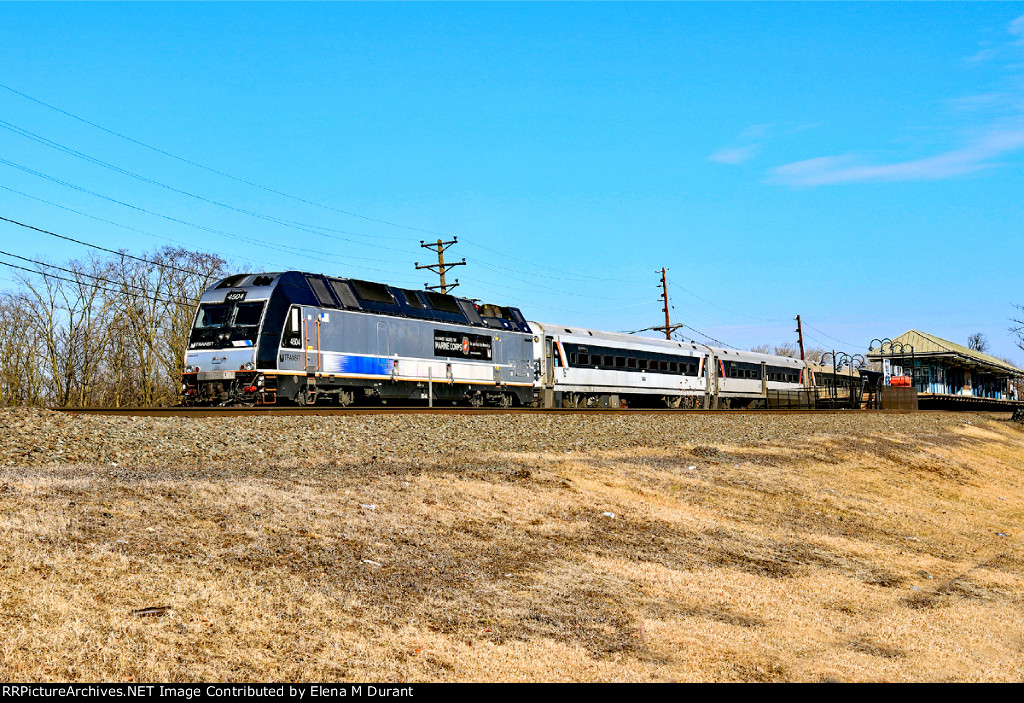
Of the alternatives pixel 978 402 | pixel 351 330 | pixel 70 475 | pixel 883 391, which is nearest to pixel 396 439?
pixel 70 475

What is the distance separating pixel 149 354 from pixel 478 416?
39410 millimetres

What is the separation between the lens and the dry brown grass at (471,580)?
18.6 ft

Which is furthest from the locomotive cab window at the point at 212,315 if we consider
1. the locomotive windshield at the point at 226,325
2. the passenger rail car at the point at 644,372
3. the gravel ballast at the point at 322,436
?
the passenger rail car at the point at 644,372

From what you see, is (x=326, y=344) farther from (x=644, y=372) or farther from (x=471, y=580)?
(x=644, y=372)

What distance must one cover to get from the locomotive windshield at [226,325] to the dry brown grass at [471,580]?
11.1 meters

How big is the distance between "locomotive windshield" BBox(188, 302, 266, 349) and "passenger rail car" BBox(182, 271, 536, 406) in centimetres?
3

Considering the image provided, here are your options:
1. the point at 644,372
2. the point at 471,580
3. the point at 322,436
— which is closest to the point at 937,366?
the point at 644,372

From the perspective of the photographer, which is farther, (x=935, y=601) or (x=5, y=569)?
(x=935, y=601)

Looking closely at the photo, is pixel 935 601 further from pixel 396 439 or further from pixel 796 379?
pixel 796 379

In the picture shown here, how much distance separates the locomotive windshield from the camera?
23.1 m

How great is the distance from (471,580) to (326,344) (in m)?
17.8

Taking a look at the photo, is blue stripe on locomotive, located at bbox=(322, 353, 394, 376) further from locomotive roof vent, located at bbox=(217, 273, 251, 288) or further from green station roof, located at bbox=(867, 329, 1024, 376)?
green station roof, located at bbox=(867, 329, 1024, 376)

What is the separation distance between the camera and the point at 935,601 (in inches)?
332

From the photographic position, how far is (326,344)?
962 inches
